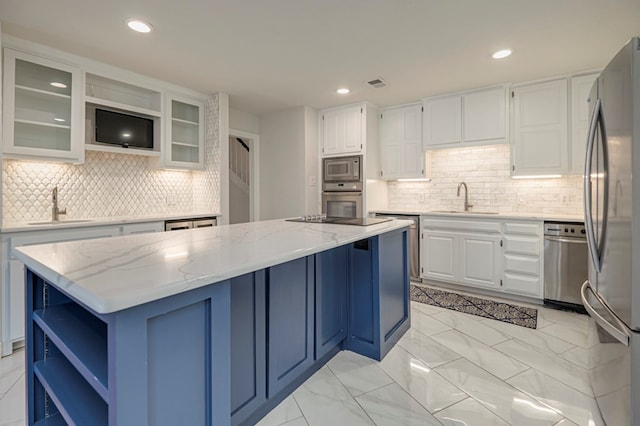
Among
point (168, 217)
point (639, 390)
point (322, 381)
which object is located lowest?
point (322, 381)

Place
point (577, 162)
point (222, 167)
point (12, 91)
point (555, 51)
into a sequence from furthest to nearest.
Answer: point (222, 167) → point (577, 162) → point (555, 51) → point (12, 91)

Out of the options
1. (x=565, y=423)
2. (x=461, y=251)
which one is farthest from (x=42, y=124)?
(x=461, y=251)

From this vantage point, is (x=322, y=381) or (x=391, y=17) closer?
(x=322, y=381)

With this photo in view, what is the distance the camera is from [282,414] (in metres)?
1.66

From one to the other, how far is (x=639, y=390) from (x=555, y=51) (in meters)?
2.77

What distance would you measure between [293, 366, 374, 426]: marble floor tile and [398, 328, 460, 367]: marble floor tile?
0.68 metres

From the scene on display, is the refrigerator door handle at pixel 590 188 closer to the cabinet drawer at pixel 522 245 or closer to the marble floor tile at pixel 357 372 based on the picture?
the marble floor tile at pixel 357 372

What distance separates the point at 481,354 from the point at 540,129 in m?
2.59

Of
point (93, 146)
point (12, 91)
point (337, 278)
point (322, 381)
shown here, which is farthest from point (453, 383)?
point (12, 91)

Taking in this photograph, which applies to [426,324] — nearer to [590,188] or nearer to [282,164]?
[590,188]

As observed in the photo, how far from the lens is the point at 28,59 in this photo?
8.60ft

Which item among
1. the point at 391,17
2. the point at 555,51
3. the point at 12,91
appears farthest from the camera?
the point at 555,51

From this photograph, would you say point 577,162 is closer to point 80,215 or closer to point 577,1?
point 577,1

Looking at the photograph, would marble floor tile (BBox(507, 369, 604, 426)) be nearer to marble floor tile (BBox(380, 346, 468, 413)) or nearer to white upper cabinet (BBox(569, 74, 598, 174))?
marble floor tile (BBox(380, 346, 468, 413))
